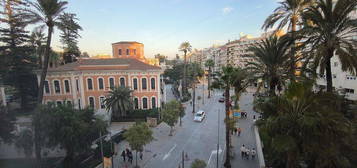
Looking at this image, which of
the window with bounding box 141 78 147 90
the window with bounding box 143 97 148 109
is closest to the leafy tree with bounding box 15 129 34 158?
the window with bounding box 141 78 147 90

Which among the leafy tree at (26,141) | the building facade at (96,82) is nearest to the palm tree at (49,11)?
the leafy tree at (26,141)

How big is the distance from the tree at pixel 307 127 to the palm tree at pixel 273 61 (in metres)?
4.83

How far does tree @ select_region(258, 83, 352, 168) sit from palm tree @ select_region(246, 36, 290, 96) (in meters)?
4.83

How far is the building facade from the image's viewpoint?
26.5 meters

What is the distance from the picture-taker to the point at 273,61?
11.6m

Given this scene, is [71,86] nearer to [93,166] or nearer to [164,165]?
[93,166]

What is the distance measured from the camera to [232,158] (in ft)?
49.2

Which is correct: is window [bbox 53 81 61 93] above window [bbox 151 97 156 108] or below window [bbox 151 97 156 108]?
above

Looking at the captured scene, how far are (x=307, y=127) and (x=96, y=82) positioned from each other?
91.7ft

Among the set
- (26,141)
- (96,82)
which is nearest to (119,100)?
(96,82)

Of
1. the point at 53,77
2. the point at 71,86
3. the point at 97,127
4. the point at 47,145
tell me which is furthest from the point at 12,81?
the point at 97,127

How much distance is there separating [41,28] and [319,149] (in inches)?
783

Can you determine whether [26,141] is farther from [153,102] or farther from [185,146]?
[153,102]

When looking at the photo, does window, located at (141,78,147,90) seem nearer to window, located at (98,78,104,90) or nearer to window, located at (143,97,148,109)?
window, located at (143,97,148,109)
